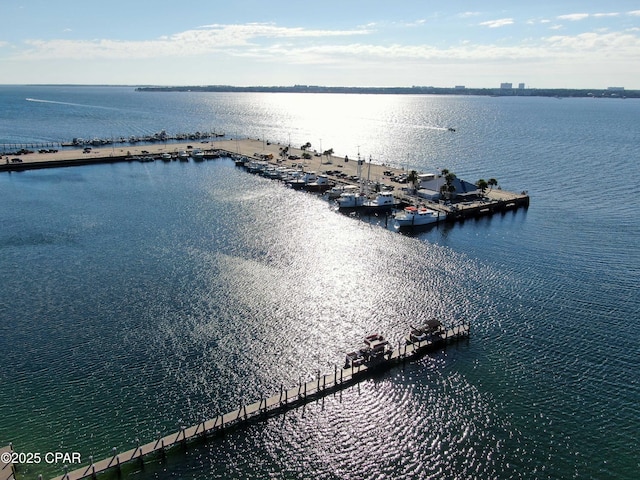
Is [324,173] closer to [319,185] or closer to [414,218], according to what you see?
[319,185]

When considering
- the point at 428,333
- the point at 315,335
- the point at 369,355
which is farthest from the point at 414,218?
the point at 369,355

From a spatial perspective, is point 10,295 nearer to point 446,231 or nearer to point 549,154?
point 446,231

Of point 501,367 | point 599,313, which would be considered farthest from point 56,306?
point 599,313

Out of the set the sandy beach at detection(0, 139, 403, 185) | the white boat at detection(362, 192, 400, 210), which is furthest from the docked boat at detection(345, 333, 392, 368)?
the sandy beach at detection(0, 139, 403, 185)

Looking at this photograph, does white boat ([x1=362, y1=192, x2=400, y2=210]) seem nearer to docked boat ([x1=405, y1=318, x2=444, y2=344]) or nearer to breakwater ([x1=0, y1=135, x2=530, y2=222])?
breakwater ([x1=0, y1=135, x2=530, y2=222])

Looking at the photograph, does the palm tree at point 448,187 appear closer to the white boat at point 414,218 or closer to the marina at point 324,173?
the marina at point 324,173

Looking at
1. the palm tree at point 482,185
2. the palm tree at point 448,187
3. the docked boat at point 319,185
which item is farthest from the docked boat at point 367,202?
the palm tree at point 482,185
